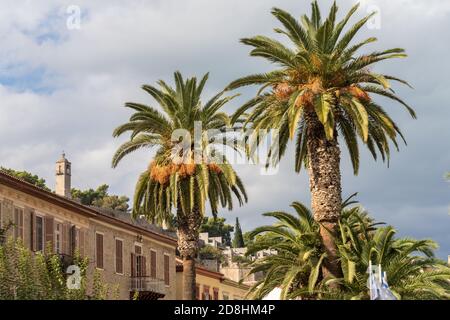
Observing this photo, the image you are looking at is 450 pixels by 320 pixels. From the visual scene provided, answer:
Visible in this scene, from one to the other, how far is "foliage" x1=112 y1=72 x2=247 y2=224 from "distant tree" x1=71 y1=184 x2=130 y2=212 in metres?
77.8

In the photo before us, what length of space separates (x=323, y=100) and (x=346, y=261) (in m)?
5.81

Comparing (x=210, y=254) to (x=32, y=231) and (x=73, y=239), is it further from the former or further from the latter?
(x=32, y=231)

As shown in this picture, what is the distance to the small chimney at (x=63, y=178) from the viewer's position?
70.2m

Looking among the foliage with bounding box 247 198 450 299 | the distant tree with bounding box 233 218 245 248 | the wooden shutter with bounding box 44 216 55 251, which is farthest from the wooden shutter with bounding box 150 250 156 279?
the distant tree with bounding box 233 218 245 248

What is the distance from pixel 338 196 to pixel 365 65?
5149 mm

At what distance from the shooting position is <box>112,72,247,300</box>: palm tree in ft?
165

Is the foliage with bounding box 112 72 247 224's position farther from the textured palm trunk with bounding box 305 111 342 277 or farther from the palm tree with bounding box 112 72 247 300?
the textured palm trunk with bounding box 305 111 342 277

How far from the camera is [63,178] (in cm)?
7069

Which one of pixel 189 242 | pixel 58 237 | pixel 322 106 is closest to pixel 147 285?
pixel 58 237

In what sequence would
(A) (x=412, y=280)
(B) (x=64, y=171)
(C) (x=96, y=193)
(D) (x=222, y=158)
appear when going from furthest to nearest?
(C) (x=96, y=193) → (B) (x=64, y=171) → (D) (x=222, y=158) → (A) (x=412, y=280)

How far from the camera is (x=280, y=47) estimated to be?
41312mm
